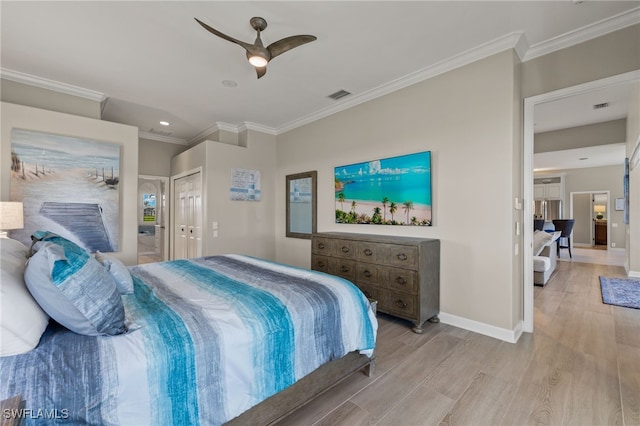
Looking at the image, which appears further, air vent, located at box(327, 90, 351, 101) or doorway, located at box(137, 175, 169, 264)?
doorway, located at box(137, 175, 169, 264)

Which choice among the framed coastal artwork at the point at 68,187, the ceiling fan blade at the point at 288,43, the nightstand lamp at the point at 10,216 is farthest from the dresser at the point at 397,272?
the nightstand lamp at the point at 10,216

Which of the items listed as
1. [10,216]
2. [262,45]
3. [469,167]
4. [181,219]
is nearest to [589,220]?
[469,167]

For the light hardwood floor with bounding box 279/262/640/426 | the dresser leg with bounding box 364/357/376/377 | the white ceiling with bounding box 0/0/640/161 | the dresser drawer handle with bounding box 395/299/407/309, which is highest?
the white ceiling with bounding box 0/0/640/161

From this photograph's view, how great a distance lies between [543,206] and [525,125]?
348 inches

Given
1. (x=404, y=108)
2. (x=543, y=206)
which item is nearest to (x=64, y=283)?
(x=404, y=108)

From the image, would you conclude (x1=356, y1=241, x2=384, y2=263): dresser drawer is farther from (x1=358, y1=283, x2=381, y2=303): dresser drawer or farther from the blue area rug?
the blue area rug

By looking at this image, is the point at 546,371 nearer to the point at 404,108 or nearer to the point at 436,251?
the point at 436,251

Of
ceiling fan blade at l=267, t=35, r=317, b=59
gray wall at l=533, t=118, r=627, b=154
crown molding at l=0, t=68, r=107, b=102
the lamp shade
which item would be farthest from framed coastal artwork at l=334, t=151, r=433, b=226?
gray wall at l=533, t=118, r=627, b=154

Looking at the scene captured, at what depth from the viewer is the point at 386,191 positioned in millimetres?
3594

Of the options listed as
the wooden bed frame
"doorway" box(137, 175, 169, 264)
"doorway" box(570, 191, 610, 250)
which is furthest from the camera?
"doorway" box(570, 191, 610, 250)

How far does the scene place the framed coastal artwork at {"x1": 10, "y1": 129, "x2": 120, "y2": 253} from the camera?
3.29 metres

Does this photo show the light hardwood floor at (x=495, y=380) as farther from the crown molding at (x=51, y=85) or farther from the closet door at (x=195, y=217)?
the crown molding at (x=51, y=85)

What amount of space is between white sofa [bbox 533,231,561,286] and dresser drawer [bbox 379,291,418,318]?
299cm

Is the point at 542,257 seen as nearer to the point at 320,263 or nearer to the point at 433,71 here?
the point at 433,71
